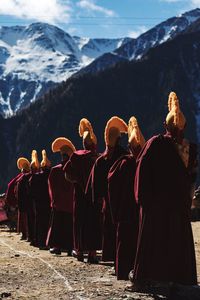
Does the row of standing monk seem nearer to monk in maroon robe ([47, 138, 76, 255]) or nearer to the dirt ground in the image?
the dirt ground

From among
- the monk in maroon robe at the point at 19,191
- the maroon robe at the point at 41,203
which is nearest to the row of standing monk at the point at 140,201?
the maroon robe at the point at 41,203

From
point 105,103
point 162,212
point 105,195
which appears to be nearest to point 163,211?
point 162,212

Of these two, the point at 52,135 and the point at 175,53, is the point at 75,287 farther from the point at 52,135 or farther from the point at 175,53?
the point at 175,53

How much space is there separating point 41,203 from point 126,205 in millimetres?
6349

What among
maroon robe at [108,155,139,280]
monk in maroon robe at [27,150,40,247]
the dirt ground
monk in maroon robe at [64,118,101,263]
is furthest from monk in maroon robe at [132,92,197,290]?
monk in maroon robe at [27,150,40,247]

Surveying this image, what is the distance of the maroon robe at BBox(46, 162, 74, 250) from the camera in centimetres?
1170

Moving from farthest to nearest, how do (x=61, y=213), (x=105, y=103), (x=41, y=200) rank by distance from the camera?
(x=105, y=103), (x=41, y=200), (x=61, y=213)

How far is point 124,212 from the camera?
7.75 m

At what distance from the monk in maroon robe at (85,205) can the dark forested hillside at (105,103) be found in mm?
121483

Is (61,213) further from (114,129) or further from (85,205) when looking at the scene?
(114,129)

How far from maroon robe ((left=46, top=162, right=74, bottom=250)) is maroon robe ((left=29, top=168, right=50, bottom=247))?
6.02 ft

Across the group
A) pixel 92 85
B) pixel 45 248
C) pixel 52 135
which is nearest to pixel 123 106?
pixel 92 85

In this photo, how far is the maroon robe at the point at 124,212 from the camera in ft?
25.0

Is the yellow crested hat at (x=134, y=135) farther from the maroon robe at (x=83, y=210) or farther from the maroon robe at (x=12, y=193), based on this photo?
the maroon robe at (x=12, y=193)
